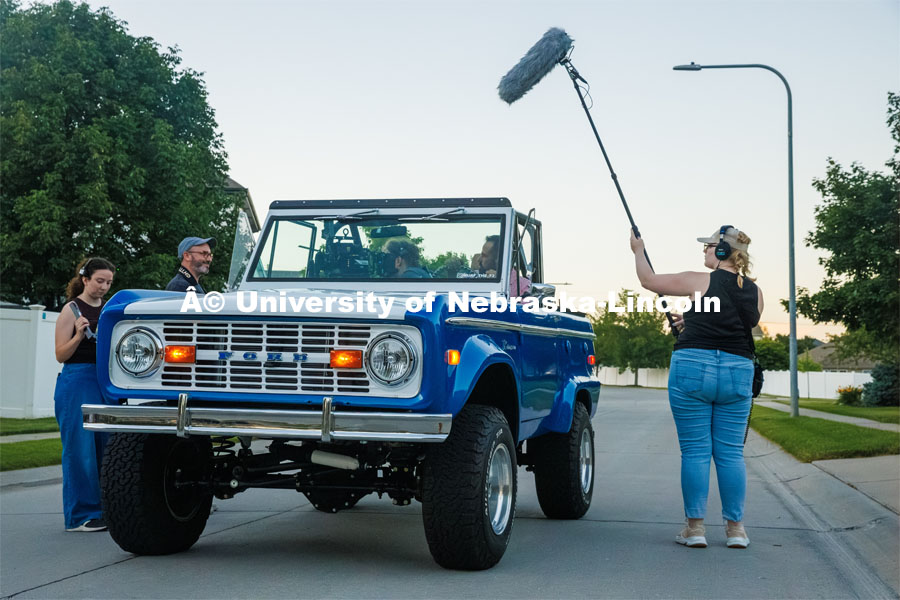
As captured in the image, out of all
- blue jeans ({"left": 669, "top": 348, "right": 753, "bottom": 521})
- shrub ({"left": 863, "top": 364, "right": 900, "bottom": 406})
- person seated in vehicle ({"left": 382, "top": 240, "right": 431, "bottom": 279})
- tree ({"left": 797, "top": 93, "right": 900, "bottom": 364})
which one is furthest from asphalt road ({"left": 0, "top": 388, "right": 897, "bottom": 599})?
shrub ({"left": 863, "top": 364, "right": 900, "bottom": 406})

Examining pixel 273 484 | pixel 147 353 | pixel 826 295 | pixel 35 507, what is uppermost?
pixel 826 295

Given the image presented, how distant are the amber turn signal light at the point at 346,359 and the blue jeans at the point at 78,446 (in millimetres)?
2718

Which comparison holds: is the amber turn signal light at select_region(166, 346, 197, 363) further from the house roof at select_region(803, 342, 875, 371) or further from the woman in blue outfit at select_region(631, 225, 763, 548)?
the house roof at select_region(803, 342, 875, 371)

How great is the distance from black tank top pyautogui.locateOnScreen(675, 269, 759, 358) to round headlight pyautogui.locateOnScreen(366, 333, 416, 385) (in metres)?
2.33

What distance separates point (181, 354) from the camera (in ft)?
19.2

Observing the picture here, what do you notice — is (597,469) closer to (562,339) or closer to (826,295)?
(562,339)

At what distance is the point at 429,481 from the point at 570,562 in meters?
1.30

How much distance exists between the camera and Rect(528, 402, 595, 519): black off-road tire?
8.29 meters

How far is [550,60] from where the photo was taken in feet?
25.4

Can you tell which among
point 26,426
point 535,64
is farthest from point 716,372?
point 26,426

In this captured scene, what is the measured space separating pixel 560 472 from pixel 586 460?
2.35 feet

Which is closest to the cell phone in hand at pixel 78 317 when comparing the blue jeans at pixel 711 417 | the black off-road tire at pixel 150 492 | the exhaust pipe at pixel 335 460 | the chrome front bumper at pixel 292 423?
the black off-road tire at pixel 150 492

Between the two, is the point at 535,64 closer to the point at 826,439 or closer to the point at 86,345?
the point at 86,345

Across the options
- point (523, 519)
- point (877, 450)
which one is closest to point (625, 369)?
point (877, 450)
